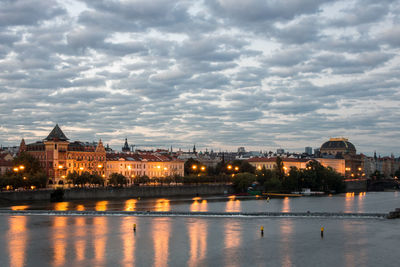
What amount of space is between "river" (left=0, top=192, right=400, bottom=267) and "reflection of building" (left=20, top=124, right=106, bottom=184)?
68193 millimetres

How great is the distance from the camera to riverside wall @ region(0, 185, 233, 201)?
96.1 metres

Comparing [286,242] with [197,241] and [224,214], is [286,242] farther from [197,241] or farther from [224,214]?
[224,214]

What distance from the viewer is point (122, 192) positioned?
115812 mm

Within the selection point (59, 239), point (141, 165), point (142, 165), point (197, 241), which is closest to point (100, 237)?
point (59, 239)

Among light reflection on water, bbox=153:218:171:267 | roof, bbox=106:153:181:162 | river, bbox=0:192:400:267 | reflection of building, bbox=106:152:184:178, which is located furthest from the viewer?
roof, bbox=106:153:181:162

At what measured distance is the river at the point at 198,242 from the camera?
39.2 metres

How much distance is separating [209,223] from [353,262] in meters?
22.7

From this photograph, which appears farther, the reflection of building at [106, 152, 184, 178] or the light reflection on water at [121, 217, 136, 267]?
the reflection of building at [106, 152, 184, 178]

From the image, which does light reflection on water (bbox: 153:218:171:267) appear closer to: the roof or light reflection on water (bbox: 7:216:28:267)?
light reflection on water (bbox: 7:216:28:267)

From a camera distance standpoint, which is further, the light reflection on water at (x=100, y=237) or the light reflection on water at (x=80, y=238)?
the light reflection on water at (x=80, y=238)

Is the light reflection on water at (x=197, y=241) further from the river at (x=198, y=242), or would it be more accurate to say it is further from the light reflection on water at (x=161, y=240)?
the light reflection on water at (x=161, y=240)

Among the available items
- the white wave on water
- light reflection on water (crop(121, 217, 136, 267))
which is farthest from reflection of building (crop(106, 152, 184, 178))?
light reflection on water (crop(121, 217, 136, 267))

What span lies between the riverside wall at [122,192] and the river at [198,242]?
32712 mm

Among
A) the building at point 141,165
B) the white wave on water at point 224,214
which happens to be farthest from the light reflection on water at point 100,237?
the building at point 141,165
